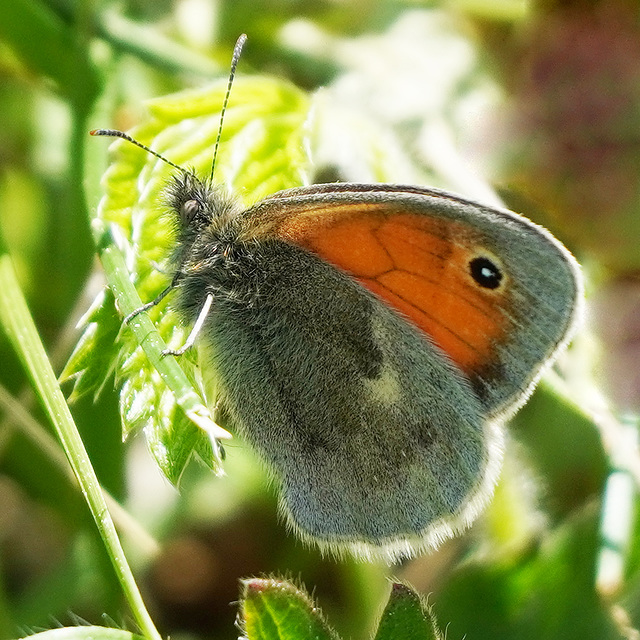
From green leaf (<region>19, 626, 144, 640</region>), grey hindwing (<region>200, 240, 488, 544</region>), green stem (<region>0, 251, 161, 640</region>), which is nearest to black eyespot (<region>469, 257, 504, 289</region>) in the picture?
grey hindwing (<region>200, 240, 488, 544</region>)

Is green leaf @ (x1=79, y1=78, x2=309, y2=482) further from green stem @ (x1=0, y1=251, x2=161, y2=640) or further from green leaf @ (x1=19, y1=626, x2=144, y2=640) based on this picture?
green leaf @ (x1=19, y1=626, x2=144, y2=640)

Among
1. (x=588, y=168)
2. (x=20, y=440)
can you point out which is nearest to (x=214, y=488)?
(x=20, y=440)

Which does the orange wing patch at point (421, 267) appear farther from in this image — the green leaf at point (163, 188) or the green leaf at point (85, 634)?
the green leaf at point (85, 634)

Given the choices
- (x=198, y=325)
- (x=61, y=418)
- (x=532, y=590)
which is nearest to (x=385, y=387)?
(x=198, y=325)

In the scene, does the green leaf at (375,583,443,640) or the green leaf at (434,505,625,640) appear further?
the green leaf at (434,505,625,640)

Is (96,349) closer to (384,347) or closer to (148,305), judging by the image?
(148,305)

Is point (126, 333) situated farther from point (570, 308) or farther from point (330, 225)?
point (570, 308)
